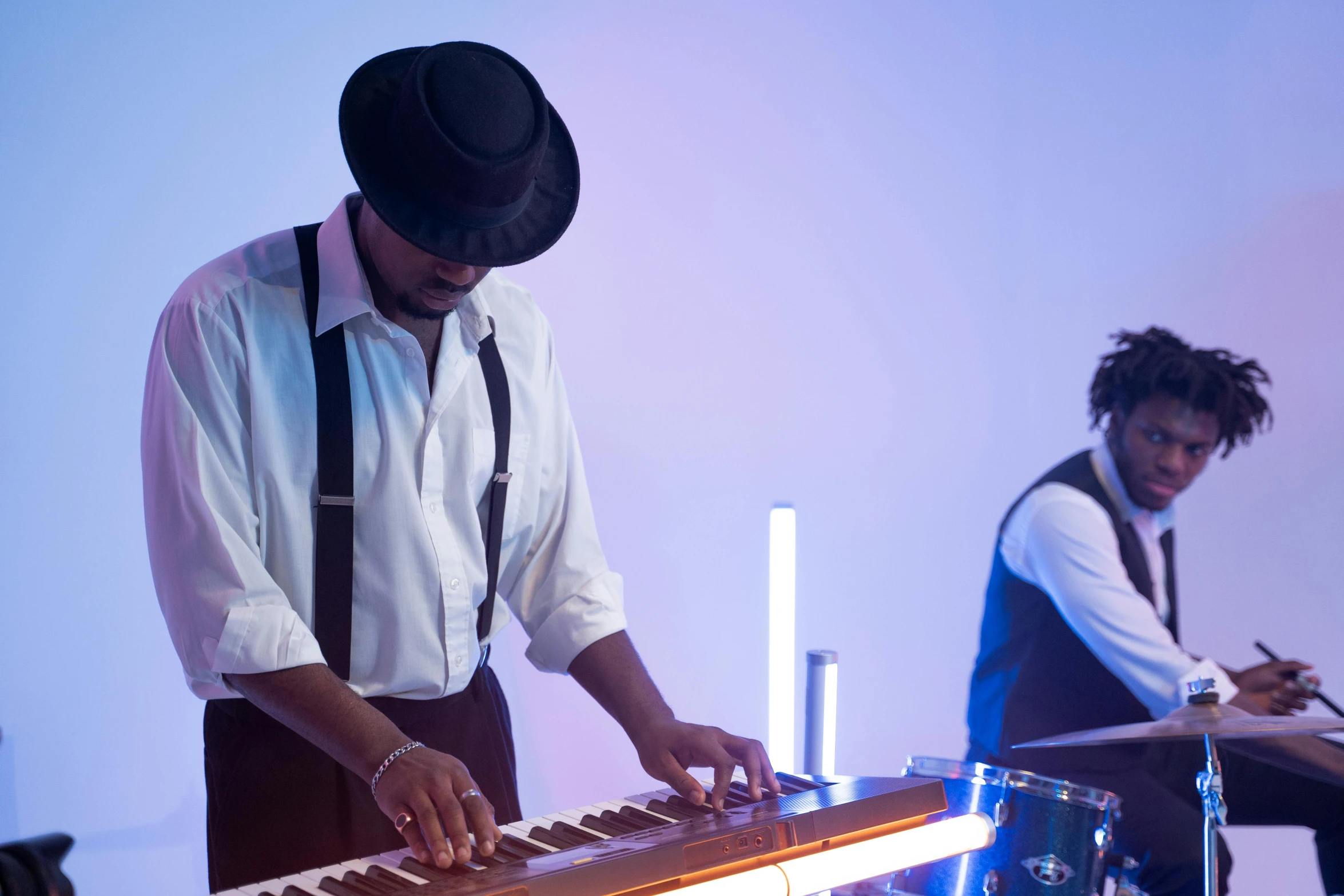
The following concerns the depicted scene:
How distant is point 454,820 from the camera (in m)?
1.10

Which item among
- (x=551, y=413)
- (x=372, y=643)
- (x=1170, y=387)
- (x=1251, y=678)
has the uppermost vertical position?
(x=1170, y=387)

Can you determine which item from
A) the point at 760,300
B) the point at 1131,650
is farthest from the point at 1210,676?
the point at 760,300

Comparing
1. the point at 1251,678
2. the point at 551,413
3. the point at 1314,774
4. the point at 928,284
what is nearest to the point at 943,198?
the point at 928,284

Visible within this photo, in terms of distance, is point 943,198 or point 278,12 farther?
point 943,198

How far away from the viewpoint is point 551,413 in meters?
1.78

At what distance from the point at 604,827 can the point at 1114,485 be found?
8.40 feet

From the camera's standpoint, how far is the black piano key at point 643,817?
1.25 m

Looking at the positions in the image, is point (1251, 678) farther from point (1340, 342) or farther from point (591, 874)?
point (591, 874)

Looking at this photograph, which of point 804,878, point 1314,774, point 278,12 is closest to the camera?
point 804,878

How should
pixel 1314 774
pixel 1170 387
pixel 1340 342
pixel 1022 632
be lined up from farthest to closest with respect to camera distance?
pixel 1340 342 → pixel 1170 387 → pixel 1022 632 → pixel 1314 774

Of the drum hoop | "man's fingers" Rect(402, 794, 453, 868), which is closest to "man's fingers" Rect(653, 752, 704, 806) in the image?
"man's fingers" Rect(402, 794, 453, 868)

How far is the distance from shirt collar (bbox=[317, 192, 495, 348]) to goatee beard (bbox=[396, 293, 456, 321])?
4 centimetres

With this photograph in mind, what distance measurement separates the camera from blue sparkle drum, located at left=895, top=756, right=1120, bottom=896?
228cm

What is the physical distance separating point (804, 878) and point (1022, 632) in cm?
213
